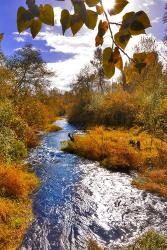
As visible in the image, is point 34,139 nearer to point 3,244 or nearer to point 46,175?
point 46,175

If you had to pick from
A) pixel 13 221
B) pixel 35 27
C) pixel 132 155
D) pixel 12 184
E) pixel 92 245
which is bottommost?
pixel 92 245

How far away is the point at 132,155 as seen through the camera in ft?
53.5

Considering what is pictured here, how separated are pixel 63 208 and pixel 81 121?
1048 inches

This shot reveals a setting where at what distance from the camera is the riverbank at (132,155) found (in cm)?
1305

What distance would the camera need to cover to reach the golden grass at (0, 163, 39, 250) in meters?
8.25

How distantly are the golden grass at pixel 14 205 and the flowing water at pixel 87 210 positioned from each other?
0.78 feet

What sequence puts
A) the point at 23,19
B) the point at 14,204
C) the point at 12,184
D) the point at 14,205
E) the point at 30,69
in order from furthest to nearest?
the point at 30,69, the point at 12,184, the point at 14,204, the point at 14,205, the point at 23,19

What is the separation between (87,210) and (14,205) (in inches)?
80.7

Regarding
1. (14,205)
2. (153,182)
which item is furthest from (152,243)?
(153,182)

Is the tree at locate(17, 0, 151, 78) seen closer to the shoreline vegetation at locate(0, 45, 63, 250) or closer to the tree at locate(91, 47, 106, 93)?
the shoreline vegetation at locate(0, 45, 63, 250)

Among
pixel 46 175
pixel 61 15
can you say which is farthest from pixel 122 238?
pixel 61 15

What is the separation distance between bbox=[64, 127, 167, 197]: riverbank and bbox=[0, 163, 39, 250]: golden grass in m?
3.92

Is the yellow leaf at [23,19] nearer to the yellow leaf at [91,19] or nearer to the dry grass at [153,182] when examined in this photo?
the yellow leaf at [91,19]

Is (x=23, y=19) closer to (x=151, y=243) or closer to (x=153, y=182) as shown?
(x=151, y=243)
